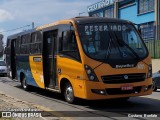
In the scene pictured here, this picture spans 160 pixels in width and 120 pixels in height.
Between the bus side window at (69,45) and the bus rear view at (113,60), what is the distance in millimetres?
327

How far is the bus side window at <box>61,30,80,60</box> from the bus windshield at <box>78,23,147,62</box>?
0.34 meters

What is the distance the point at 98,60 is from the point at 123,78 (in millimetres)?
917

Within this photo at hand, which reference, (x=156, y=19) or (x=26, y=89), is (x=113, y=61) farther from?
(x=156, y=19)

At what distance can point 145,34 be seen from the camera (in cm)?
4481

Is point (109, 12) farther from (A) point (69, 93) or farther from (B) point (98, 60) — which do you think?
(B) point (98, 60)

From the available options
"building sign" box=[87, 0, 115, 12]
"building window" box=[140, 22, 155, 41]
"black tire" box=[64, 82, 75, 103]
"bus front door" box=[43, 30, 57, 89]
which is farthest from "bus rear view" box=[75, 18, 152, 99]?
"building sign" box=[87, 0, 115, 12]

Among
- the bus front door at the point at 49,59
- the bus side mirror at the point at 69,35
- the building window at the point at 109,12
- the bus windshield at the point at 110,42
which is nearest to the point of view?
the bus windshield at the point at 110,42

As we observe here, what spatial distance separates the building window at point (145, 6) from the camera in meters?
47.5

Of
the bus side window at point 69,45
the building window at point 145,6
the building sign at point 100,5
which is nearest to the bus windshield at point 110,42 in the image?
the bus side window at point 69,45

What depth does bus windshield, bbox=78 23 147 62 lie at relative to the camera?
12133 mm

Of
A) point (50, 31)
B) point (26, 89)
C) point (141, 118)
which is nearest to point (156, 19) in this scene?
point (26, 89)

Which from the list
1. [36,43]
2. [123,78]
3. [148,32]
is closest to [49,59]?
[36,43]

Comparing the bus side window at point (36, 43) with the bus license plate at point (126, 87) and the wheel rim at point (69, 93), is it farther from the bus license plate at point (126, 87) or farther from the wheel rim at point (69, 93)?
the bus license plate at point (126, 87)

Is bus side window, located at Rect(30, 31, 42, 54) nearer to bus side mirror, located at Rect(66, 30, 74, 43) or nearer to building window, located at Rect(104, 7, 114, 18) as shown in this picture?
bus side mirror, located at Rect(66, 30, 74, 43)
